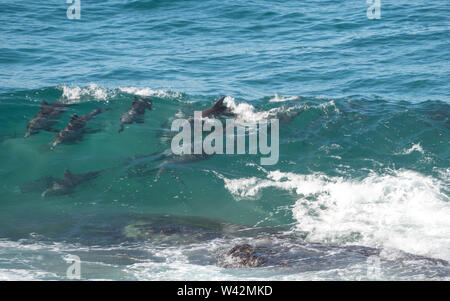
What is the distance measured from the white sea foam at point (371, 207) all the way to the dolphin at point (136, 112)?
14.3 ft

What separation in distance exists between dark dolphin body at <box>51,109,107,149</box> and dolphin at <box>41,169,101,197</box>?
180cm

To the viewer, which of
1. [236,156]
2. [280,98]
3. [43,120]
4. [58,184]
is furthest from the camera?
[280,98]

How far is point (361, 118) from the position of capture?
1675cm

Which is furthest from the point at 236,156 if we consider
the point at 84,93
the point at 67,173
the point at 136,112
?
the point at 84,93

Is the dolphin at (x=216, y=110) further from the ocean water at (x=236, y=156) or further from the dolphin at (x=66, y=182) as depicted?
the dolphin at (x=66, y=182)

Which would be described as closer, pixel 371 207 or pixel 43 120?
pixel 371 207

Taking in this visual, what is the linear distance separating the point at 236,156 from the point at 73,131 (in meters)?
4.68

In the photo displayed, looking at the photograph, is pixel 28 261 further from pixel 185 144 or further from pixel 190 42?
pixel 190 42

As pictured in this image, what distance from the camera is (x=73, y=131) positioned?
53.2 ft

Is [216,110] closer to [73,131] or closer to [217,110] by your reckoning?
[217,110]

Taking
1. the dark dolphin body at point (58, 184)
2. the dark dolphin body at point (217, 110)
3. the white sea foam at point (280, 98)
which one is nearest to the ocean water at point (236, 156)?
the white sea foam at point (280, 98)

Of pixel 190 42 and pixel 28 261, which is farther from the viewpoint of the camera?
pixel 190 42
